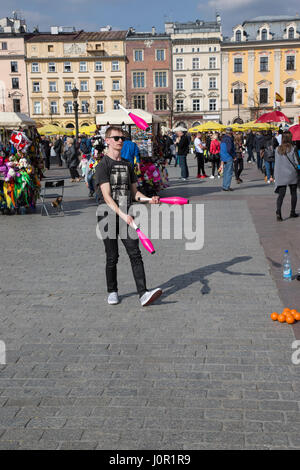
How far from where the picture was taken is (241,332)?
473 centimetres

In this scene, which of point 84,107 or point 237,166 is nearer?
point 237,166

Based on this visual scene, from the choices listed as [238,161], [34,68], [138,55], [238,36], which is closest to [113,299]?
[238,161]

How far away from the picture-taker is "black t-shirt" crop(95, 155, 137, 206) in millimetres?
5473

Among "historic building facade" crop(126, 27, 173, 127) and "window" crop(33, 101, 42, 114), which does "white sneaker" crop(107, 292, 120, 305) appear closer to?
"historic building facade" crop(126, 27, 173, 127)

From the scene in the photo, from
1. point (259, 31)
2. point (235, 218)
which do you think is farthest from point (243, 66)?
point (235, 218)

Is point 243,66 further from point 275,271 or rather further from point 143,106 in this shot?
point 275,271

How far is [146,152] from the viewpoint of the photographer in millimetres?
14555

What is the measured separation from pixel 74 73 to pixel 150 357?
66941 mm

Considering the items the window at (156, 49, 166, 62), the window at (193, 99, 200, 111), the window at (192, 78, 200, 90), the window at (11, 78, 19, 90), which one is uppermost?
the window at (156, 49, 166, 62)

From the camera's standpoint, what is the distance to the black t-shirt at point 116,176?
547cm

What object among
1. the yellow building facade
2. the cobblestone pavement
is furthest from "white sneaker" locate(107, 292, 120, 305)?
the yellow building facade

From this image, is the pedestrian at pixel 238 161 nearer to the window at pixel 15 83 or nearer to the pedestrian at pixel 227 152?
the pedestrian at pixel 227 152

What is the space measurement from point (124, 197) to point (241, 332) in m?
1.85

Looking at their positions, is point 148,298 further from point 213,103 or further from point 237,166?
point 213,103
